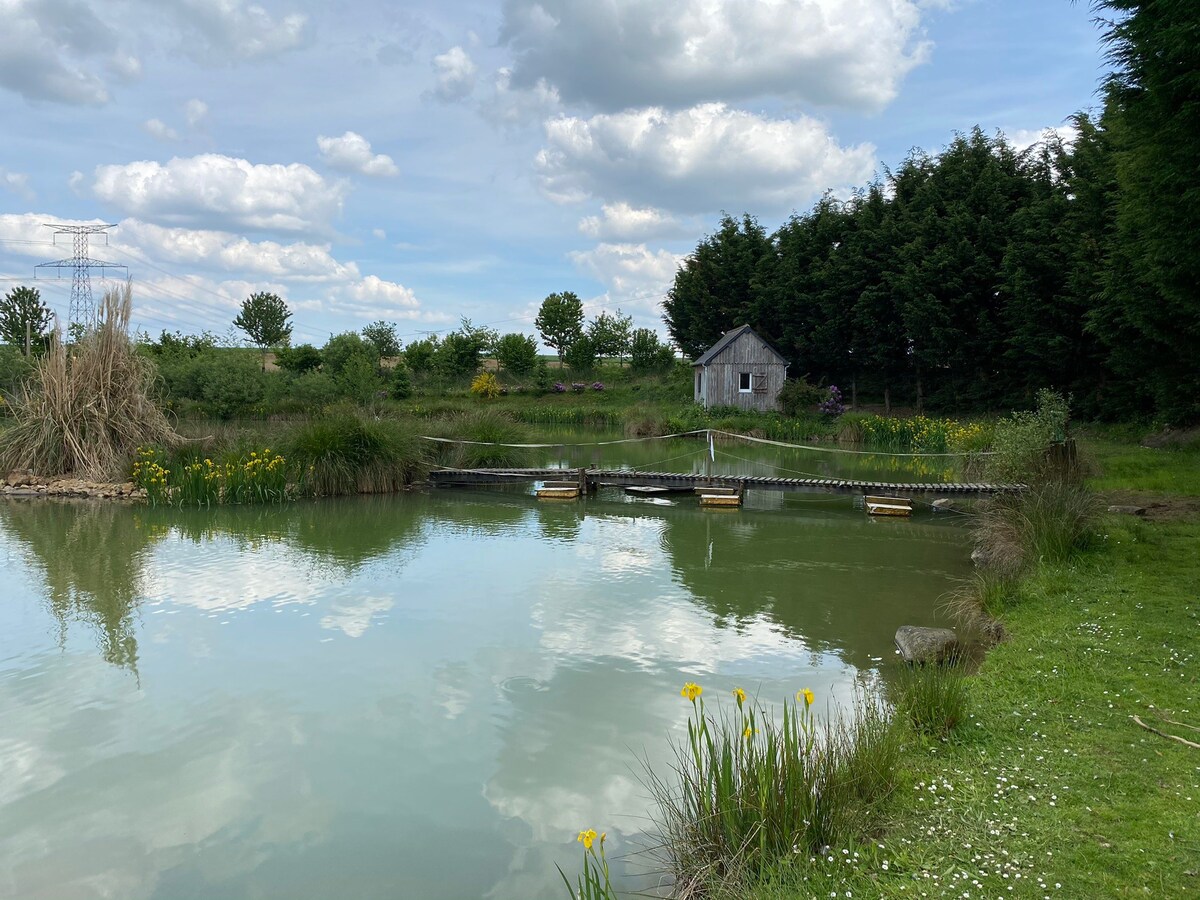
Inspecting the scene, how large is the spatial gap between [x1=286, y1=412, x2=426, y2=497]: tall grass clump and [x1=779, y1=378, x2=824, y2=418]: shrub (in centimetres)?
1762

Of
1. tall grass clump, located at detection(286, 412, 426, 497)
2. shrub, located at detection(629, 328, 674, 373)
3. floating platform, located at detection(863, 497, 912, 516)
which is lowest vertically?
floating platform, located at detection(863, 497, 912, 516)

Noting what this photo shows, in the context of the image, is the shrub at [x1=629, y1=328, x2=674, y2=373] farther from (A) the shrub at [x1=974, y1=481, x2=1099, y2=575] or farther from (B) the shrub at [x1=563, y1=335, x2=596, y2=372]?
(A) the shrub at [x1=974, y1=481, x2=1099, y2=575]

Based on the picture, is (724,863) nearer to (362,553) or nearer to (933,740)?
(933,740)

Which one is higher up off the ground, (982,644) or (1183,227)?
(1183,227)

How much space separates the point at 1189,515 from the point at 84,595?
12.6 m

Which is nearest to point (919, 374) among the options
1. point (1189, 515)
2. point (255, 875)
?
point (1189, 515)

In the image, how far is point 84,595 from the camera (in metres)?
8.59

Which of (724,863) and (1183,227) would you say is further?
(1183,227)

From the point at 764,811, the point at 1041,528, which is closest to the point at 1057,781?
the point at 764,811

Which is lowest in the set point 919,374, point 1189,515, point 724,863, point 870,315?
point 724,863

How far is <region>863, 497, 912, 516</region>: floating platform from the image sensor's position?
1394 cm

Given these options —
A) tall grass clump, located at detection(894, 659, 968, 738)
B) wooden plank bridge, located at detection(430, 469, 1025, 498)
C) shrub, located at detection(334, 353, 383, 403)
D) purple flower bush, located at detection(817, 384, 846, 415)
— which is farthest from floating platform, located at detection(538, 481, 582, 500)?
purple flower bush, located at detection(817, 384, 846, 415)

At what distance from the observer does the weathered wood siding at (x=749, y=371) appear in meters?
32.5

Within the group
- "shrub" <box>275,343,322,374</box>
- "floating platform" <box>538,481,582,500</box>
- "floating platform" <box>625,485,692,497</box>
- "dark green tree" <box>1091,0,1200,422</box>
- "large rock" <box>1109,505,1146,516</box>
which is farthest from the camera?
"shrub" <box>275,343,322,374</box>
